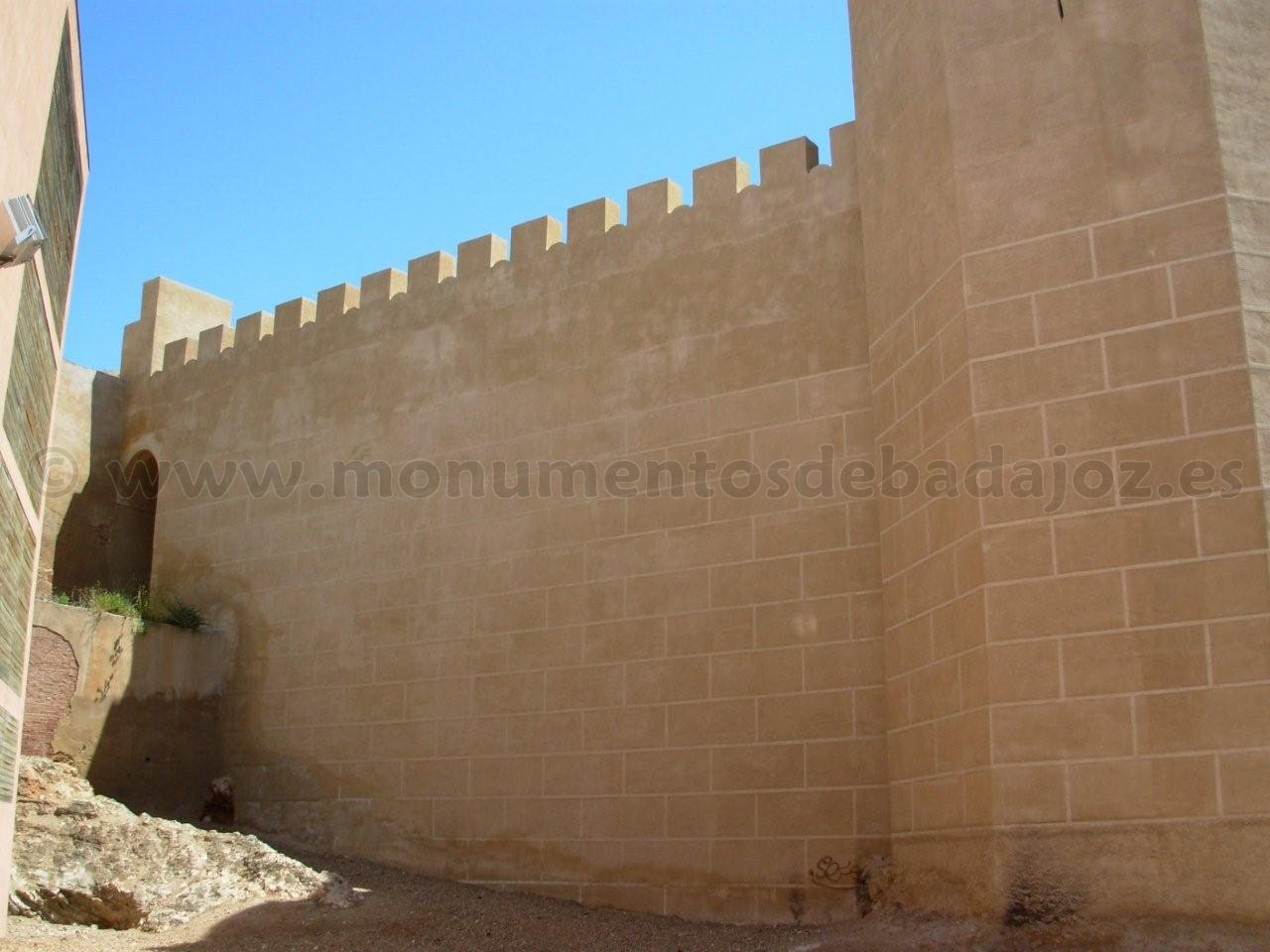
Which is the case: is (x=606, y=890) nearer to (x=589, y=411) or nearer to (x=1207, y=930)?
(x=589, y=411)

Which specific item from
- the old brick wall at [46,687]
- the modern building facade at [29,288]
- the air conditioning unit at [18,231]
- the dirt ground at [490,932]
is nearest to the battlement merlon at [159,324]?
the old brick wall at [46,687]

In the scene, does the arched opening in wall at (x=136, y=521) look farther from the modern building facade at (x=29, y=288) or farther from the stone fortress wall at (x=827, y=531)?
the modern building facade at (x=29, y=288)

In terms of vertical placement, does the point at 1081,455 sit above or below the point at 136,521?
below

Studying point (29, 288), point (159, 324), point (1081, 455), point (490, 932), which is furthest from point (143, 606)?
point (1081, 455)

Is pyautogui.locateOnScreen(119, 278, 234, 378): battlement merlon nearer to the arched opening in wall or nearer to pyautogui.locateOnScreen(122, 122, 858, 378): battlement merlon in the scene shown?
pyautogui.locateOnScreen(122, 122, 858, 378): battlement merlon

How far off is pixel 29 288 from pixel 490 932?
4.52m

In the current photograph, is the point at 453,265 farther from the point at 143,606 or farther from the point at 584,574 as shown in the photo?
the point at 143,606

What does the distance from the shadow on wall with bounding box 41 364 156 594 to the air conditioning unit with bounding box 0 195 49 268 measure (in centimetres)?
784

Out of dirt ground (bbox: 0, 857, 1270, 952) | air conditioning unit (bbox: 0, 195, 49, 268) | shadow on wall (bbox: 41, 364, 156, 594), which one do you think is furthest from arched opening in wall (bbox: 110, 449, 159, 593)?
air conditioning unit (bbox: 0, 195, 49, 268)

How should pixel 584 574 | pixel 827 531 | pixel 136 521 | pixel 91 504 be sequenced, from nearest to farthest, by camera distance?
pixel 827 531 < pixel 584 574 < pixel 91 504 < pixel 136 521

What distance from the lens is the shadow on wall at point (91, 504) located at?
42.5 ft

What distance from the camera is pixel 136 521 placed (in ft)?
45.2

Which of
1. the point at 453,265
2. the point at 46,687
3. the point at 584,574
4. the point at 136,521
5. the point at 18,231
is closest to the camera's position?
the point at 18,231

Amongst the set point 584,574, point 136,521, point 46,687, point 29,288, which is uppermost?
point 136,521
